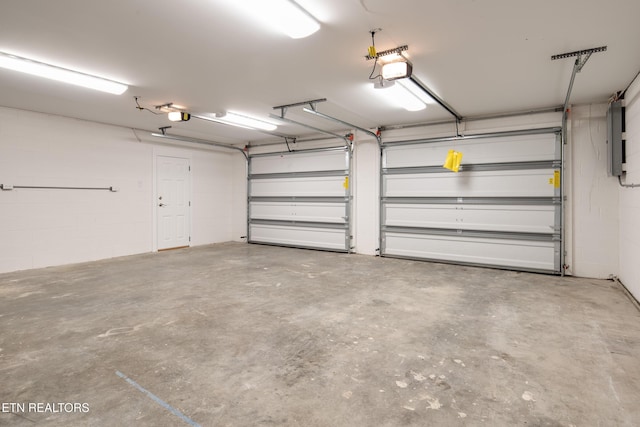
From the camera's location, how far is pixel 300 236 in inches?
300

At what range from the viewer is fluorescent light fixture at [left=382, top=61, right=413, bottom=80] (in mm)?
3129

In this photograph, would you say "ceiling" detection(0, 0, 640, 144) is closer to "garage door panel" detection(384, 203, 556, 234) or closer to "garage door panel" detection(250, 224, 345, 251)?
"garage door panel" detection(384, 203, 556, 234)

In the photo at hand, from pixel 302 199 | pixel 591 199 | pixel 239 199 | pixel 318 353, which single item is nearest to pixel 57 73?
pixel 318 353

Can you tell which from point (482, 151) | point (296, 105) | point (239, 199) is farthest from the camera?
point (239, 199)

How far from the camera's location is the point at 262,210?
27.0 feet

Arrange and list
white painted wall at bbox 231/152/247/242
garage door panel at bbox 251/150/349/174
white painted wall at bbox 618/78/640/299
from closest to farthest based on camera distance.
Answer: white painted wall at bbox 618/78/640/299 < garage door panel at bbox 251/150/349/174 < white painted wall at bbox 231/152/247/242

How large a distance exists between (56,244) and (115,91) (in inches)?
124

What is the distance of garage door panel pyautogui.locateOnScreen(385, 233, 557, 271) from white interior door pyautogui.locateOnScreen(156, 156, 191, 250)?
4.57m

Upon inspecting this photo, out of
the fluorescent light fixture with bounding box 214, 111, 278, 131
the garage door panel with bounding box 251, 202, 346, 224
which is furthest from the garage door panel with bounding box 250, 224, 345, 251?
the fluorescent light fixture with bounding box 214, 111, 278, 131

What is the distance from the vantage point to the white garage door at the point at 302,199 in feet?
23.0

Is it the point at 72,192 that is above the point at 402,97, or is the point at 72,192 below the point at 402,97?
below

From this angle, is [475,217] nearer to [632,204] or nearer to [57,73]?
[632,204]

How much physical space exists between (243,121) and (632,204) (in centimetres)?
556

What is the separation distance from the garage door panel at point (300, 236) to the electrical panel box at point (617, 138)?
14.2 feet
